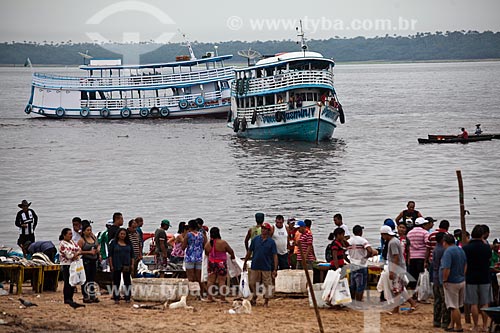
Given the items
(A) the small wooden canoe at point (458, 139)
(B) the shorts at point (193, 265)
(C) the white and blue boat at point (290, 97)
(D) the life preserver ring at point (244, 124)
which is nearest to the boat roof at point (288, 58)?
(C) the white and blue boat at point (290, 97)

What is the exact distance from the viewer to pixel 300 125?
1762 inches

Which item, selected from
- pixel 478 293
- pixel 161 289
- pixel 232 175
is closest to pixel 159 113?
pixel 232 175

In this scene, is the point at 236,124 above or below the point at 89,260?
above

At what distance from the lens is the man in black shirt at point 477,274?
11.8 meters

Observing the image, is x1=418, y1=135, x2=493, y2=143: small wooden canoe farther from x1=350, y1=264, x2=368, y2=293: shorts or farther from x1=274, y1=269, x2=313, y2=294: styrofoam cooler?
x1=350, y1=264, x2=368, y2=293: shorts

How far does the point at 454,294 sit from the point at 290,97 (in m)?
32.4

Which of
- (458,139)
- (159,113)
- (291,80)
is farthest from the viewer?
(159,113)

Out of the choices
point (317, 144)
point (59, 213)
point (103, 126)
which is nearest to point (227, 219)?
point (59, 213)

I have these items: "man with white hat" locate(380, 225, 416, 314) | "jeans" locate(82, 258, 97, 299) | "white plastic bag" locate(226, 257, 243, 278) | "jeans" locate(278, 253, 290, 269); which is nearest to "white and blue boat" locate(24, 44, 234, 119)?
"jeans" locate(278, 253, 290, 269)

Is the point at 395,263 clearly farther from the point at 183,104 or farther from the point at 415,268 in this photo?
the point at 183,104

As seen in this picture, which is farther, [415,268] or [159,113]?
[159,113]

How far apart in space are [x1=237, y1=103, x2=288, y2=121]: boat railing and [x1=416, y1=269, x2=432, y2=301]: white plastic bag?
30796 millimetres

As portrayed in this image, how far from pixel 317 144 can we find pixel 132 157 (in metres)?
8.71

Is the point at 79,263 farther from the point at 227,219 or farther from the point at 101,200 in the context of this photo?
the point at 101,200
